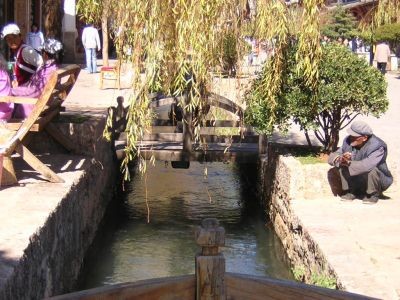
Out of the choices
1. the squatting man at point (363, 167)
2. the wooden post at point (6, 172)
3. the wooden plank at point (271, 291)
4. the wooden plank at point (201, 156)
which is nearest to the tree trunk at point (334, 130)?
the squatting man at point (363, 167)

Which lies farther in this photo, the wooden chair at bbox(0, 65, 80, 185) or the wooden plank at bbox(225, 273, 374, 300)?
the wooden chair at bbox(0, 65, 80, 185)

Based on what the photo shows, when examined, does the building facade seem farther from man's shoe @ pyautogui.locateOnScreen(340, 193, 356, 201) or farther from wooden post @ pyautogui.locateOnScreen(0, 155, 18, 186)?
man's shoe @ pyautogui.locateOnScreen(340, 193, 356, 201)

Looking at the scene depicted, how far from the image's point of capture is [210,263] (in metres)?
3.39

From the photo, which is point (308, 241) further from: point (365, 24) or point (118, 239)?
point (118, 239)

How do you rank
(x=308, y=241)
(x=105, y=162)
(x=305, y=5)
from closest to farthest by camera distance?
(x=305, y=5), (x=308, y=241), (x=105, y=162)

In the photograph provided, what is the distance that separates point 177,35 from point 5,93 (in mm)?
3214

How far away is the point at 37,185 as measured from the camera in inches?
304

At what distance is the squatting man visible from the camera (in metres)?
8.37

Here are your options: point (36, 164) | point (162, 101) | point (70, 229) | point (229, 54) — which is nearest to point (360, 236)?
point (229, 54)

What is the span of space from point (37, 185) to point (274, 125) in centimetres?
305

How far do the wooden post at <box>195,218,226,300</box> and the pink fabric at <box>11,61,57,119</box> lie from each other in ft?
18.1

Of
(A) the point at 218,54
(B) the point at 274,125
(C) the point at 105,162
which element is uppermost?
(A) the point at 218,54

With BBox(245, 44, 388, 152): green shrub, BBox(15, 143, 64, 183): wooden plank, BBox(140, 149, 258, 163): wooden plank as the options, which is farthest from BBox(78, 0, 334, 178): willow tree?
BBox(140, 149, 258, 163): wooden plank

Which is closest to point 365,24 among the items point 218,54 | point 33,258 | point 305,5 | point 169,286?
point 305,5
